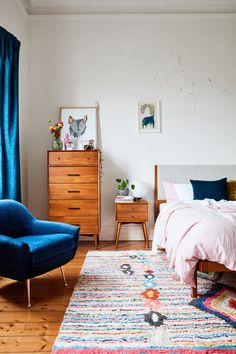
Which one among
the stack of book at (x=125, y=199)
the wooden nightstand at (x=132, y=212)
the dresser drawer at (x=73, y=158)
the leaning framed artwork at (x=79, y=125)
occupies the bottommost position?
the wooden nightstand at (x=132, y=212)

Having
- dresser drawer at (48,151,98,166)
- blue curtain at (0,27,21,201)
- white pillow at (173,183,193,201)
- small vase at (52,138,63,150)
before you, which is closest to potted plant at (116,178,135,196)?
dresser drawer at (48,151,98,166)

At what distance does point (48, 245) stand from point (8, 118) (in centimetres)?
173

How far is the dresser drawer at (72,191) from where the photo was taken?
353 centimetres

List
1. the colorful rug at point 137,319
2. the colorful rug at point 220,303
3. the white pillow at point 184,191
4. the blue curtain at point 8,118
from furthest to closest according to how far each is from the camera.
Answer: the white pillow at point 184,191 → the blue curtain at point 8,118 → the colorful rug at point 220,303 → the colorful rug at point 137,319

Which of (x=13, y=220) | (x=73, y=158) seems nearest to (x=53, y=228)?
(x=13, y=220)

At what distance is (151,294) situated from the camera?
87.2 inches

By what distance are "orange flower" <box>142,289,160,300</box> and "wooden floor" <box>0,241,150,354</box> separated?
61cm

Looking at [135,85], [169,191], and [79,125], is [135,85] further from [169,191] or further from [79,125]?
[169,191]

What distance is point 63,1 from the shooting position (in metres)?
3.81

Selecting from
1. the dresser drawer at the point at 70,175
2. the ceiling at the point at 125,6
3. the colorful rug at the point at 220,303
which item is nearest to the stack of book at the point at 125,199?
the dresser drawer at the point at 70,175

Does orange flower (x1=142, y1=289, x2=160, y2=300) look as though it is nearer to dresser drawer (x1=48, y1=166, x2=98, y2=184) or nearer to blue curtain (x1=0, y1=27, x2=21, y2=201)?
dresser drawer (x1=48, y1=166, x2=98, y2=184)

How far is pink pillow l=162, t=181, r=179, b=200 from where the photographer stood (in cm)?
368

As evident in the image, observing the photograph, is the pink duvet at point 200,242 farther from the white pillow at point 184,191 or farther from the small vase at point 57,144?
the small vase at point 57,144

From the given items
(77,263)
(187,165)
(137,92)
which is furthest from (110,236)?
(137,92)
